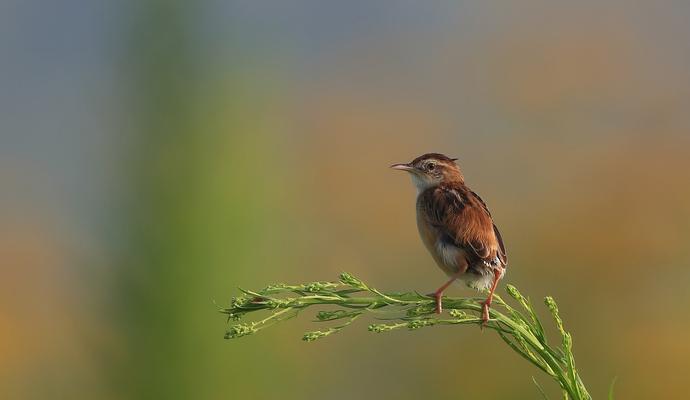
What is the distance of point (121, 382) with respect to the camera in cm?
930

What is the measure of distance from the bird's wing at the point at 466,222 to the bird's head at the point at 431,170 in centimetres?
75

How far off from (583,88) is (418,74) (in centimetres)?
1785

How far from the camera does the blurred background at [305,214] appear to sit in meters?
9.40

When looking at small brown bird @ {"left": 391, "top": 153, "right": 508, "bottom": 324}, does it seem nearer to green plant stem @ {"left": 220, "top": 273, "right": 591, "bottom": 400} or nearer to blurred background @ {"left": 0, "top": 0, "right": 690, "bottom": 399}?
green plant stem @ {"left": 220, "top": 273, "right": 591, "bottom": 400}

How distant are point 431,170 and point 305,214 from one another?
10.1 m

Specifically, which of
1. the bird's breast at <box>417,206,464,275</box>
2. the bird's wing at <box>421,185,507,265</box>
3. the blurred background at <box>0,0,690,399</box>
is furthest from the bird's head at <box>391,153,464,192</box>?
the blurred background at <box>0,0,690,399</box>

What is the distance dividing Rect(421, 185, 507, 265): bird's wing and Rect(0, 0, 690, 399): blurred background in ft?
13.1

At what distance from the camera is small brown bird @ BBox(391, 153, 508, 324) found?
5090mm

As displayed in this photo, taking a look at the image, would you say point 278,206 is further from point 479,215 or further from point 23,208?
point 23,208

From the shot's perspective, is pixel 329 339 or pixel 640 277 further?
pixel 640 277

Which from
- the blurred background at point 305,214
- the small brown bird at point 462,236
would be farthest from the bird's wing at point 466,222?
the blurred background at point 305,214

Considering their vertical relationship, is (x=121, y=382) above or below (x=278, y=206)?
below

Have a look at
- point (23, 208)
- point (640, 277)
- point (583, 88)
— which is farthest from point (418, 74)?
point (640, 277)

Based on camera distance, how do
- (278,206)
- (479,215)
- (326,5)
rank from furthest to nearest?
(326,5)
(278,206)
(479,215)
